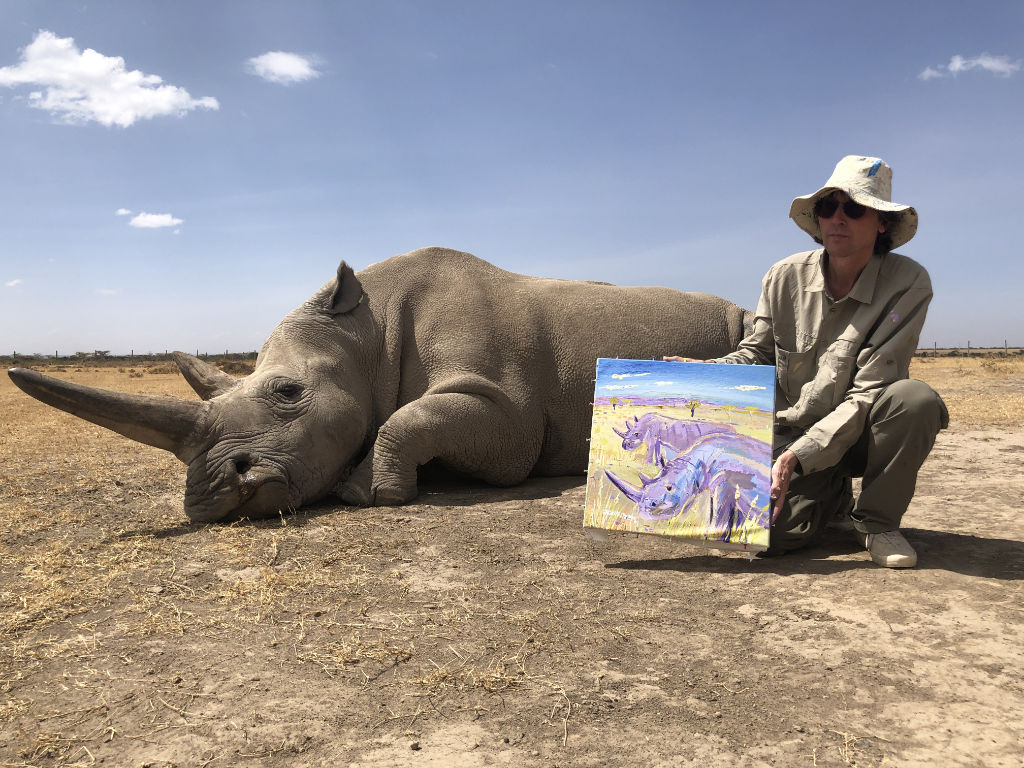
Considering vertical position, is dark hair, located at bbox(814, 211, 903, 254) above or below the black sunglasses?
below

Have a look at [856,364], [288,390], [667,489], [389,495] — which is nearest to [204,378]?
[288,390]

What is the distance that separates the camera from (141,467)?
7605 mm

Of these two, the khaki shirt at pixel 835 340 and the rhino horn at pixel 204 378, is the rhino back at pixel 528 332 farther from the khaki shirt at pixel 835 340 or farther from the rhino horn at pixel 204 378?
the khaki shirt at pixel 835 340

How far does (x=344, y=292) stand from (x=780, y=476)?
4.06 m

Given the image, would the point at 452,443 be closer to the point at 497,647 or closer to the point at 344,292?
the point at 344,292

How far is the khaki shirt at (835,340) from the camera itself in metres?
3.82

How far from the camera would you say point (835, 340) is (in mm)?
4086

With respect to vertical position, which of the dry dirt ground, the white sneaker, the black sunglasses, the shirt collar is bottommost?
the dry dirt ground

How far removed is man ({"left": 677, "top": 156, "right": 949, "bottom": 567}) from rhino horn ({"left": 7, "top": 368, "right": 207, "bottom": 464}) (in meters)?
3.98

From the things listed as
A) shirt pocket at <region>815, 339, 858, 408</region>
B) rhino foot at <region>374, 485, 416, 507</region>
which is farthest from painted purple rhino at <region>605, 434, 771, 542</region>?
rhino foot at <region>374, 485, 416, 507</region>

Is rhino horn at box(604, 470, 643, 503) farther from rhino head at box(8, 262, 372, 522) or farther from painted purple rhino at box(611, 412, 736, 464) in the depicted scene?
rhino head at box(8, 262, 372, 522)

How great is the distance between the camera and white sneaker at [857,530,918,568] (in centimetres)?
368

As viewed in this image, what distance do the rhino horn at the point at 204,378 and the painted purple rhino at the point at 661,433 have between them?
10.9 ft

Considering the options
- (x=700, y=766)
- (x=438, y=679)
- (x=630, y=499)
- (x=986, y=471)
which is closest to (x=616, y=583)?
(x=630, y=499)
